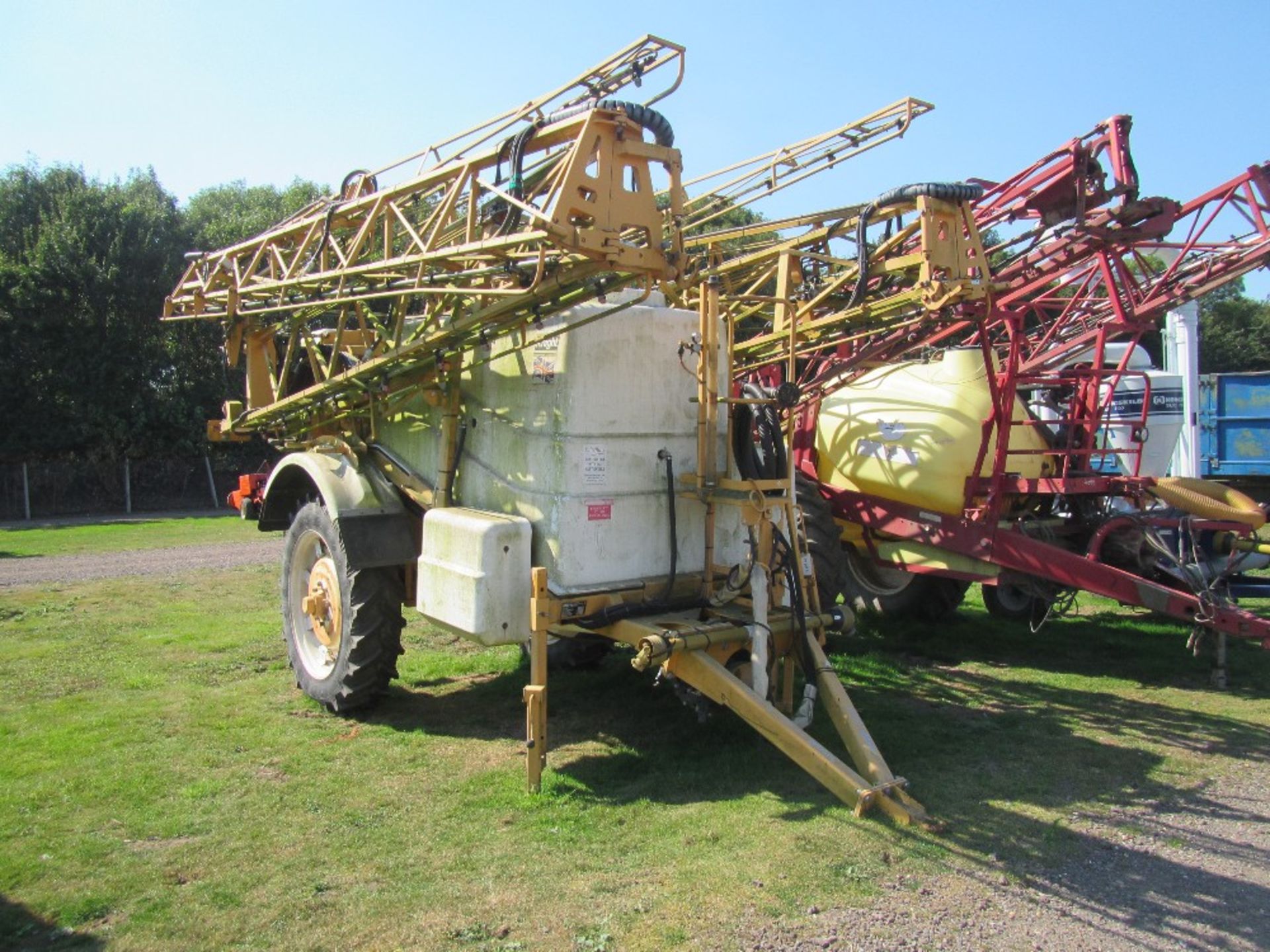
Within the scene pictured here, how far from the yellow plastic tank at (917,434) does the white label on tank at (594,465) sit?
3.64 meters

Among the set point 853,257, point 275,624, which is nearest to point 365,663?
point 275,624

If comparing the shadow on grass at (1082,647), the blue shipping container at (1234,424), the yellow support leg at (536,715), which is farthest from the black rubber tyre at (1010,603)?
the yellow support leg at (536,715)

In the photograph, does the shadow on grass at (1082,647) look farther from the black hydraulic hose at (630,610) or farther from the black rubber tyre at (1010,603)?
the black hydraulic hose at (630,610)

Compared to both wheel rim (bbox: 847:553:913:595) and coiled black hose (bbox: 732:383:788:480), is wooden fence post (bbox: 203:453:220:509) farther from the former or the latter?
coiled black hose (bbox: 732:383:788:480)

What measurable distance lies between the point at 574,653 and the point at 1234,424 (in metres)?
10.4

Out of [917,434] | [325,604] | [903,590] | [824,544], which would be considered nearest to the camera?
[325,604]

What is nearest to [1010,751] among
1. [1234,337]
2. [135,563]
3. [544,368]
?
[544,368]

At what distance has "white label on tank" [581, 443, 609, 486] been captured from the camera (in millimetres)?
5258

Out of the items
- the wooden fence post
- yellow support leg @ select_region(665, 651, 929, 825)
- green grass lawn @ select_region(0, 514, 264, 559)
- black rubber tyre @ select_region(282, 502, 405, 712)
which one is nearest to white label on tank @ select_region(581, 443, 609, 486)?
yellow support leg @ select_region(665, 651, 929, 825)

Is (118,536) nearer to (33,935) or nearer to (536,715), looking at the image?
(536,715)

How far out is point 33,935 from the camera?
140 inches

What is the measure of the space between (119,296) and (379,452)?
2239cm

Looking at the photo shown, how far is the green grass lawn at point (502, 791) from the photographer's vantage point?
371cm

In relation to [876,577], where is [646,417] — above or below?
above
